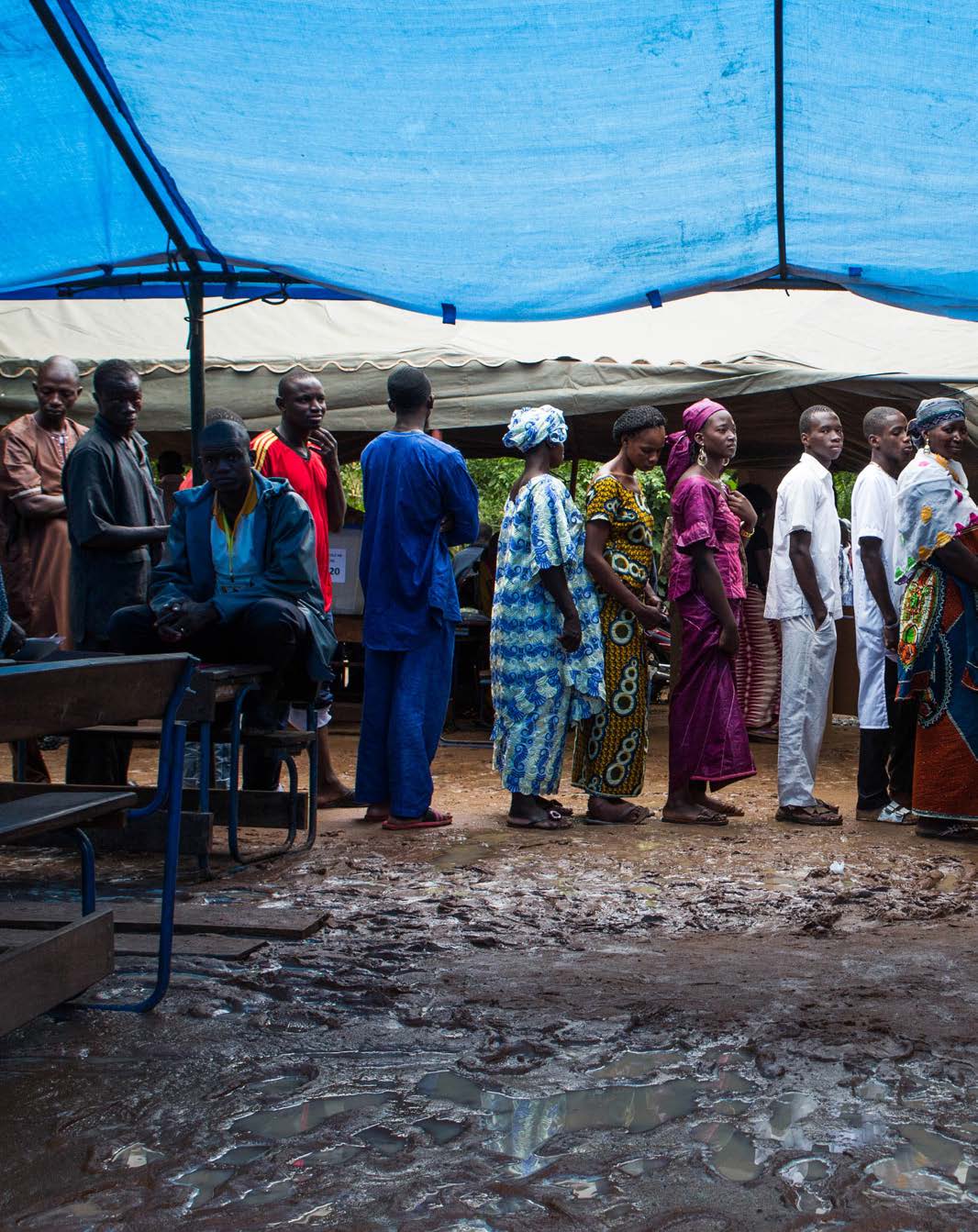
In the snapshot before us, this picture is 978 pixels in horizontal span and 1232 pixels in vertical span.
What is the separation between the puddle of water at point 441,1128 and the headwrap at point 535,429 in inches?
153

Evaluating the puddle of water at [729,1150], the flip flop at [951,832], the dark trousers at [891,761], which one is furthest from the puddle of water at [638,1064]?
the dark trousers at [891,761]

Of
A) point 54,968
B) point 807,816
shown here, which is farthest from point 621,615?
point 54,968

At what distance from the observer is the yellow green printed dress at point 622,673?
619 centimetres

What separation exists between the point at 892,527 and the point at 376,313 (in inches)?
174

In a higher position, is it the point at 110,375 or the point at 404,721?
the point at 110,375

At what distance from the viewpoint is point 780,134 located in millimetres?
5297

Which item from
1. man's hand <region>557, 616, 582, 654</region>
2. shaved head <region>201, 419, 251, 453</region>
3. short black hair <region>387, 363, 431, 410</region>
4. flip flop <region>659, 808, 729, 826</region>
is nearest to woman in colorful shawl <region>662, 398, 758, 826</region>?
flip flop <region>659, 808, 729, 826</region>

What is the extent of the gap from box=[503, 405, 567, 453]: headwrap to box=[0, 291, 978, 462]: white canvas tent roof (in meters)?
2.26

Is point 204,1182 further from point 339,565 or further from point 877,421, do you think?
point 339,565

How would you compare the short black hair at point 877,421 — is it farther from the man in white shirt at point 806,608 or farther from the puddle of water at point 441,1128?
the puddle of water at point 441,1128

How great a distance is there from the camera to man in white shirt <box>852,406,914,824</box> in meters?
6.31

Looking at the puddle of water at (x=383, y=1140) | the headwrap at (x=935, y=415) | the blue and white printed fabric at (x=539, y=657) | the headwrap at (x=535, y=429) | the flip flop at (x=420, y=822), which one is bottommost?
the flip flop at (x=420, y=822)

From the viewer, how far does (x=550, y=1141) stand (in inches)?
98.3

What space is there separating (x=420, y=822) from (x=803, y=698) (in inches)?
73.7
